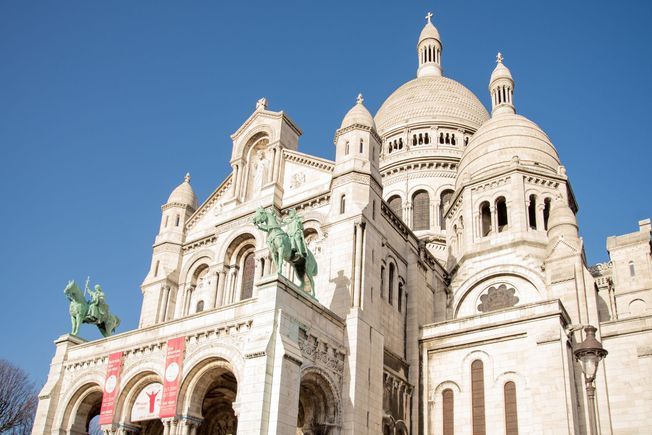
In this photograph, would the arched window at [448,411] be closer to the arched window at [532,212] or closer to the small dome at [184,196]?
the arched window at [532,212]

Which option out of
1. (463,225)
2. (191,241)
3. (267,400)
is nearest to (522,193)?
(463,225)

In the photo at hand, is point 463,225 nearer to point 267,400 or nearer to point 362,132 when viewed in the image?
point 362,132

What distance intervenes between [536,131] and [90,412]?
33230 mm

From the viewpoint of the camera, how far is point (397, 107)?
210 feet

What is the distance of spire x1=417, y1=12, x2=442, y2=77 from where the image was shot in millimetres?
72812

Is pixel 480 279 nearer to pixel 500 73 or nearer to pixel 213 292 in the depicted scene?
pixel 213 292

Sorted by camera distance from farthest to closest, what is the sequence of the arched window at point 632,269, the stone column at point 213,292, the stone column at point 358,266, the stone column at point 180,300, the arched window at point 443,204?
the arched window at point 443,204
the arched window at point 632,269
the stone column at point 180,300
the stone column at point 213,292
the stone column at point 358,266

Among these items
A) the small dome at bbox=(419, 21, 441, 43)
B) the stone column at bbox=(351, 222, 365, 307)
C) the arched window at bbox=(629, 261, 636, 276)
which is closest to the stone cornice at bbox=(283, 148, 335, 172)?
the stone column at bbox=(351, 222, 365, 307)

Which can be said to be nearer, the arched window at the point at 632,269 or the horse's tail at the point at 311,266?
the horse's tail at the point at 311,266

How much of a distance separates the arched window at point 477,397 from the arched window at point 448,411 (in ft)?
3.82

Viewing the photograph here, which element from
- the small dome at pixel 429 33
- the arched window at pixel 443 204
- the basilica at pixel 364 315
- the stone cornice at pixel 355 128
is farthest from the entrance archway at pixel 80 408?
the small dome at pixel 429 33

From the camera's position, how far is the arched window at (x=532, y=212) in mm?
40781

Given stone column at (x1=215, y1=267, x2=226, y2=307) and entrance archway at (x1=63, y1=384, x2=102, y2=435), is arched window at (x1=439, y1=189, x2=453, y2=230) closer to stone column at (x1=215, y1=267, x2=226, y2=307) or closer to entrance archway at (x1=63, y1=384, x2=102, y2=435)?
stone column at (x1=215, y1=267, x2=226, y2=307)

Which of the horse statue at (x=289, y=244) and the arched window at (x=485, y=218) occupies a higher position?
the arched window at (x=485, y=218)
